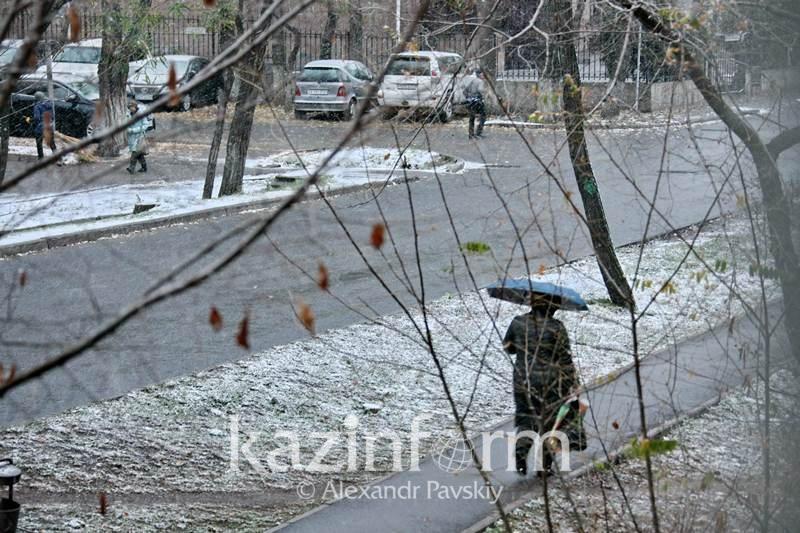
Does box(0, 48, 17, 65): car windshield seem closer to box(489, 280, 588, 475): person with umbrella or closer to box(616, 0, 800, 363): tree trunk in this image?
box(489, 280, 588, 475): person with umbrella

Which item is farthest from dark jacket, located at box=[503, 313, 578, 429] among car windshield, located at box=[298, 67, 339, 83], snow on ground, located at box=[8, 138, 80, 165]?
car windshield, located at box=[298, 67, 339, 83]

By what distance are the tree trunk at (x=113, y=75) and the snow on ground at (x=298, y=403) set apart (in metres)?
9.03

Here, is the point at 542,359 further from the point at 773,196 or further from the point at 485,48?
the point at 485,48

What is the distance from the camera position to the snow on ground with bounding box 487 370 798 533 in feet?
17.1

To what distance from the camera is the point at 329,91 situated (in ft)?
102

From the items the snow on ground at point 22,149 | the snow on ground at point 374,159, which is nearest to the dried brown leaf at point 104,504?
the snow on ground at point 374,159

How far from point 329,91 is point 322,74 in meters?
0.78

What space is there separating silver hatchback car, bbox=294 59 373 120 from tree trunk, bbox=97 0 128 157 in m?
7.91

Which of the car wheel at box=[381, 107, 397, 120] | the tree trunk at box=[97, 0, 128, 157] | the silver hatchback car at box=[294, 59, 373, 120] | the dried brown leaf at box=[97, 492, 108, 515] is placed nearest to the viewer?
the car wheel at box=[381, 107, 397, 120]

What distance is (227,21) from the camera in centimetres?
1611

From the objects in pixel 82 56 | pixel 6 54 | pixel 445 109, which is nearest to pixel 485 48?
pixel 445 109

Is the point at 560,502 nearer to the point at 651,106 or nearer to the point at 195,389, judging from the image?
the point at 195,389

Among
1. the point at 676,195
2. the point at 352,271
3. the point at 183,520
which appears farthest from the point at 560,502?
the point at 676,195

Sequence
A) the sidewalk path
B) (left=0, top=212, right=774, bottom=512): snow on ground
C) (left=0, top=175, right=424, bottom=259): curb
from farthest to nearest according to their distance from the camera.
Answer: (left=0, top=175, right=424, bottom=259): curb < (left=0, top=212, right=774, bottom=512): snow on ground < the sidewalk path
